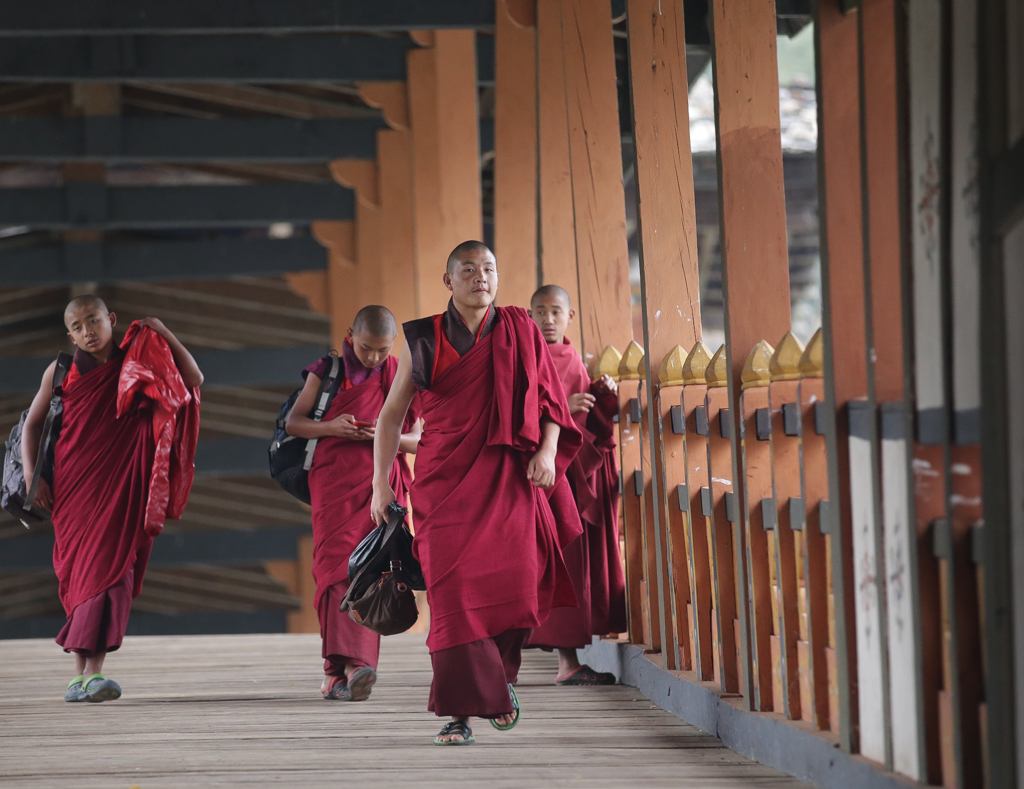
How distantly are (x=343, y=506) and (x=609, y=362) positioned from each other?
1.10 metres

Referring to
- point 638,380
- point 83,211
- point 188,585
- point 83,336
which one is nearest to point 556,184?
point 638,380

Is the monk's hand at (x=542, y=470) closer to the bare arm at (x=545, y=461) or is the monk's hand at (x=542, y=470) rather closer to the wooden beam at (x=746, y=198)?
the bare arm at (x=545, y=461)

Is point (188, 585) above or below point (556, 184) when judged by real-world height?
below

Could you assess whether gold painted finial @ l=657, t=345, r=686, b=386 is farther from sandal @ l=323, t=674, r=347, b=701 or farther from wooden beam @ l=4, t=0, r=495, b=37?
wooden beam @ l=4, t=0, r=495, b=37

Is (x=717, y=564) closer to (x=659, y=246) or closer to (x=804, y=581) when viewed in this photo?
(x=804, y=581)

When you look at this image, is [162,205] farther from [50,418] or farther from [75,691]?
[75,691]

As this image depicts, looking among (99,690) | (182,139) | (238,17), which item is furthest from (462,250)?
(182,139)

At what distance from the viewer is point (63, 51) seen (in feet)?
26.2

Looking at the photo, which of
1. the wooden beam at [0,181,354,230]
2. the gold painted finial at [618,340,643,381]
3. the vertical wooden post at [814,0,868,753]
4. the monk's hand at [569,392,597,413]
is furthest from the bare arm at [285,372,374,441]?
the wooden beam at [0,181,354,230]

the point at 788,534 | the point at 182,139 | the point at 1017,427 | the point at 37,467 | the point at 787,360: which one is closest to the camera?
the point at 1017,427

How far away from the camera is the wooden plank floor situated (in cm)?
300

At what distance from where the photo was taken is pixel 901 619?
7.76 ft

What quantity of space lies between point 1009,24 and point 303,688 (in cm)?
357

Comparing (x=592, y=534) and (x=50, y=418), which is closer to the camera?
(x=592, y=534)
